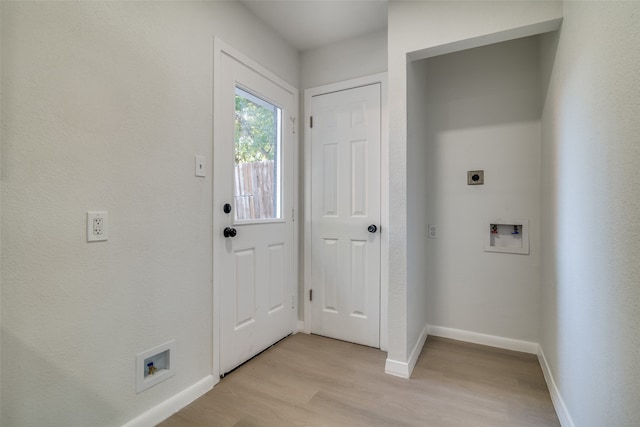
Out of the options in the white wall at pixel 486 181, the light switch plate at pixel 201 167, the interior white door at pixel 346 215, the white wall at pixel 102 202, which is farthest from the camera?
the interior white door at pixel 346 215

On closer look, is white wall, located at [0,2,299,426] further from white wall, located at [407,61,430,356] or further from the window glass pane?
white wall, located at [407,61,430,356]

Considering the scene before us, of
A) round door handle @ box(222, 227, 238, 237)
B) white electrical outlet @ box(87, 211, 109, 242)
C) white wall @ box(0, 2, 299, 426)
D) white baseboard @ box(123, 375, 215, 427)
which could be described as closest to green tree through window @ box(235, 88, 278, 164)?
white wall @ box(0, 2, 299, 426)

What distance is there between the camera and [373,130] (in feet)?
7.77

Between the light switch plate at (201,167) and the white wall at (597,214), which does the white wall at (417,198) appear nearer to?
the white wall at (597,214)

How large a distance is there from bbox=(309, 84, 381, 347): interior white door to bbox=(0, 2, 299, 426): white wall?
3.34 feet

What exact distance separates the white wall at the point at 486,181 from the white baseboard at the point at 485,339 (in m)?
0.04

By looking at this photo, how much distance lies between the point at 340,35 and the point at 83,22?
1.76 meters

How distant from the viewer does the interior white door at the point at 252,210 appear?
191 centimetres

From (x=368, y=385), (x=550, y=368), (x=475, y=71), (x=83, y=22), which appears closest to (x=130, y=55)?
(x=83, y=22)

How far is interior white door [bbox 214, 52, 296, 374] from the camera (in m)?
1.91

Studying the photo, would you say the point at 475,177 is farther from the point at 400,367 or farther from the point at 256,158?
the point at 256,158

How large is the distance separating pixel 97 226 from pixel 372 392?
1694 millimetres

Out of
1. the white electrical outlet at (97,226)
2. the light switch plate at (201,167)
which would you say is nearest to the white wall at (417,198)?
the light switch plate at (201,167)

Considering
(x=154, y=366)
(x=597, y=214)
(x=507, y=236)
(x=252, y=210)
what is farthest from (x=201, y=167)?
(x=507, y=236)
